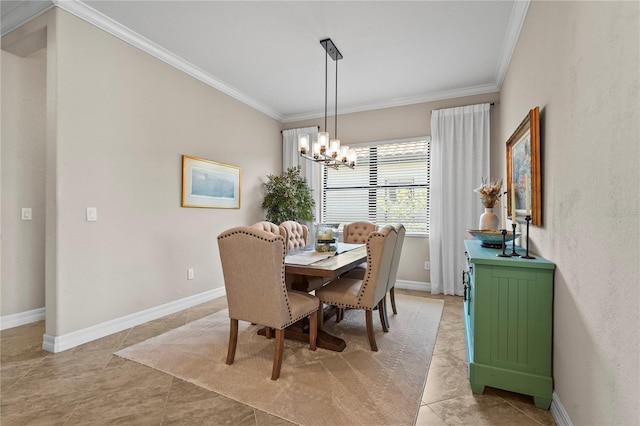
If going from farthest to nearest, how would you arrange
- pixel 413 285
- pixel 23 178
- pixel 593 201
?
pixel 413 285, pixel 23 178, pixel 593 201

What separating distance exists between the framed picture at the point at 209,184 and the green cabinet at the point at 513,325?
3104 millimetres

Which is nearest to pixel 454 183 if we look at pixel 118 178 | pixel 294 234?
pixel 294 234

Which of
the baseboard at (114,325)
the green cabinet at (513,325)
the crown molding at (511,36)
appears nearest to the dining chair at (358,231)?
the baseboard at (114,325)

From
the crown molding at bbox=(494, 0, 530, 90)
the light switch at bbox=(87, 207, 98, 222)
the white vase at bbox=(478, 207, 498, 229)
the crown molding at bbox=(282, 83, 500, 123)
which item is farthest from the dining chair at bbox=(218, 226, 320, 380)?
the crown molding at bbox=(282, 83, 500, 123)

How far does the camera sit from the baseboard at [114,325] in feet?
8.13

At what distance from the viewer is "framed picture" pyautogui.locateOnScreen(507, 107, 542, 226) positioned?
2.01 m

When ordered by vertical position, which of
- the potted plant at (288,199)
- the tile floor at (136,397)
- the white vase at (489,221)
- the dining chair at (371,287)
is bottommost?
the tile floor at (136,397)

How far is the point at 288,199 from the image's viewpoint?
472cm

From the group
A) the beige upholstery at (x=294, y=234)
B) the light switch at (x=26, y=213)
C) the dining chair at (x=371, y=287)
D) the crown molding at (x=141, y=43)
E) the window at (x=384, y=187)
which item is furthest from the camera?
the window at (x=384, y=187)

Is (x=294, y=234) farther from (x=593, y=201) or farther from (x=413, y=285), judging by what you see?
(x=593, y=201)

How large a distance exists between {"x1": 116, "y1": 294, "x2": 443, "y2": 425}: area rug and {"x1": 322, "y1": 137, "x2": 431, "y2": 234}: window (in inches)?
75.7

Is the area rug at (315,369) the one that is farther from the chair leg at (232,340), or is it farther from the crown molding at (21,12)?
the crown molding at (21,12)

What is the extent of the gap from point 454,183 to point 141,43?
13.3 feet

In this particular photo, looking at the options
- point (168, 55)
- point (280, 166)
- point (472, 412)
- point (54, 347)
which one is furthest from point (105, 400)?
point (280, 166)
